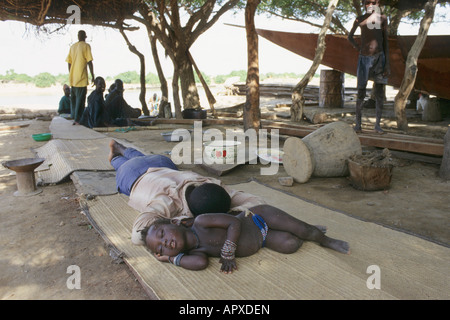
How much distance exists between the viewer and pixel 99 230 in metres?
2.32

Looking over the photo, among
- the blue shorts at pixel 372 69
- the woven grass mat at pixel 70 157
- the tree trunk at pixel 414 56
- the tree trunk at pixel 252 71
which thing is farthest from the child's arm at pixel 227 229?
the tree trunk at pixel 414 56

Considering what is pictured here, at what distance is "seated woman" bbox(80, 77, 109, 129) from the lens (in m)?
6.77

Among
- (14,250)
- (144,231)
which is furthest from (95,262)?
(14,250)

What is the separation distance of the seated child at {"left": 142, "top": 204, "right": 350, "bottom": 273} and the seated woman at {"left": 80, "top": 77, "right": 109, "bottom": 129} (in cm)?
543

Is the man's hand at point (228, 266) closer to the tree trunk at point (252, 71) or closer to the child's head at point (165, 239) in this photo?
the child's head at point (165, 239)

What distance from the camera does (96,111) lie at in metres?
6.95

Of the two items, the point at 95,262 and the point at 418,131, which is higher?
the point at 418,131

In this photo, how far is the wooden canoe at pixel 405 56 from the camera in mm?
6164

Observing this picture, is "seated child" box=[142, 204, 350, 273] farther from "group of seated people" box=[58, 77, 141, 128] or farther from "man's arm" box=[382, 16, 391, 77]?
"group of seated people" box=[58, 77, 141, 128]

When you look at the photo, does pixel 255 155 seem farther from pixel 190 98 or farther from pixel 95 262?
pixel 190 98

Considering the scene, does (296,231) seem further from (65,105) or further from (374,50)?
(65,105)

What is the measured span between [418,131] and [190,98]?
5.77 m

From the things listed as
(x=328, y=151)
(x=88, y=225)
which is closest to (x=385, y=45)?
(x=328, y=151)
